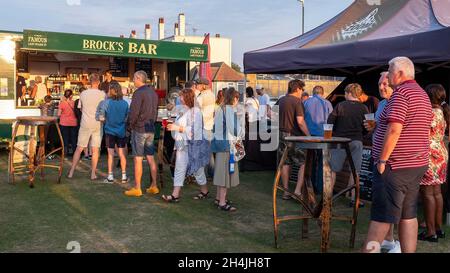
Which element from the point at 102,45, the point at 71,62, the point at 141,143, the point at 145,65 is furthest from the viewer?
the point at 145,65

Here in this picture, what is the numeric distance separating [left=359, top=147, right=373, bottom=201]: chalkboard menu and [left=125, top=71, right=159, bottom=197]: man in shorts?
2908 millimetres

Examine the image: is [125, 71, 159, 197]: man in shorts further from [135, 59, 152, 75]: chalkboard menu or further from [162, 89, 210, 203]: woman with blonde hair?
[135, 59, 152, 75]: chalkboard menu

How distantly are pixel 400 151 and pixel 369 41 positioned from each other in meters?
2.74

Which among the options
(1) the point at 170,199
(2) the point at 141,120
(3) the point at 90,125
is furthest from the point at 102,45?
(1) the point at 170,199

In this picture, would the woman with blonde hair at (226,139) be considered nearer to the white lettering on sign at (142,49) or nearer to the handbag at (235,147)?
the handbag at (235,147)

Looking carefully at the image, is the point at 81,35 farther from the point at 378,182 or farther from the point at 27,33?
the point at 378,182

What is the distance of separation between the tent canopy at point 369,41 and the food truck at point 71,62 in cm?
421

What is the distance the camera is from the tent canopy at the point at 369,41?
5.21m

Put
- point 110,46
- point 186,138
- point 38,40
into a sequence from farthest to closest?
point 110,46 → point 38,40 → point 186,138

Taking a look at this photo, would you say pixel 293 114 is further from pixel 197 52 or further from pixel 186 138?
pixel 197 52

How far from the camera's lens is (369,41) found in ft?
19.2

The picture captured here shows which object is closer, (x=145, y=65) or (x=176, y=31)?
(x=145, y=65)

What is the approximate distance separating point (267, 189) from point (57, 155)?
209 inches

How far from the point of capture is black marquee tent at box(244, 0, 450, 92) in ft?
17.1
